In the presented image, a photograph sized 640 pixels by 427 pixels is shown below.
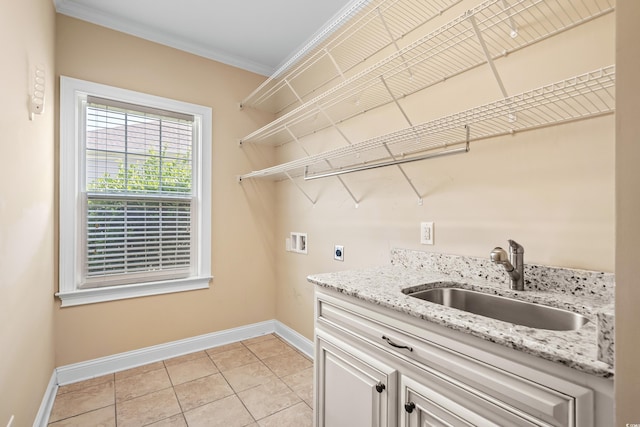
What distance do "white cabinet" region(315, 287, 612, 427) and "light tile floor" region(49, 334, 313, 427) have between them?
58 centimetres

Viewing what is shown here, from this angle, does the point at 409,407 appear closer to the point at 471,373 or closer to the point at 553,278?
the point at 471,373

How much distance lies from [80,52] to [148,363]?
2341mm

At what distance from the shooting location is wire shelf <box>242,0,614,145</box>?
1.11 m

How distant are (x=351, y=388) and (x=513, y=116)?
1.29 m

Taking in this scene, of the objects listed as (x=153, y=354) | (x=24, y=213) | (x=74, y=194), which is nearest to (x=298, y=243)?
(x=153, y=354)

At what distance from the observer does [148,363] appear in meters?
2.42

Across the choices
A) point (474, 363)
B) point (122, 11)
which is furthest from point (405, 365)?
point (122, 11)

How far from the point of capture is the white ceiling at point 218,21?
2084 mm

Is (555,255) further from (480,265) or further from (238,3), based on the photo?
(238,3)

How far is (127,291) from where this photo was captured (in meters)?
2.36

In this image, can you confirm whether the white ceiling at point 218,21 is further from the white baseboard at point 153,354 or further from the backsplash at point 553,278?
the white baseboard at point 153,354

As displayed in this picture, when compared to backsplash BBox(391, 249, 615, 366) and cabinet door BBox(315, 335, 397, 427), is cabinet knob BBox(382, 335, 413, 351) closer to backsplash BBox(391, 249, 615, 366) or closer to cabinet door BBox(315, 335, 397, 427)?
cabinet door BBox(315, 335, 397, 427)

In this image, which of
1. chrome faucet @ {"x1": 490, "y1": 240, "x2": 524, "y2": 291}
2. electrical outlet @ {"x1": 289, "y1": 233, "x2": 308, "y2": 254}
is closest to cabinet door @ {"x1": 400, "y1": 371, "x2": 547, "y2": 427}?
chrome faucet @ {"x1": 490, "y1": 240, "x2": 524, "y2": 291}

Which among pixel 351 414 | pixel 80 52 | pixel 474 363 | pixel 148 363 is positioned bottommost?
pixel 148 363
